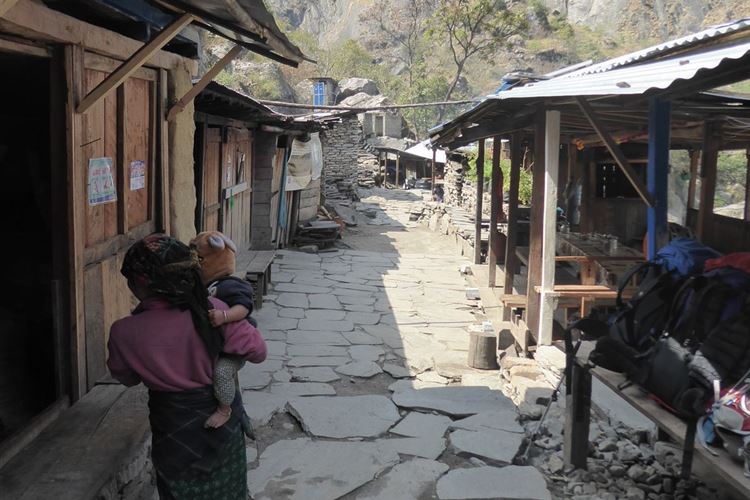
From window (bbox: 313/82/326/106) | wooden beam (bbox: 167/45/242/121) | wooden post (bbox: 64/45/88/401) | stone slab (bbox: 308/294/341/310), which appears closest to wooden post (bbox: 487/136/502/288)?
stone slab (bbox: 308/294/341/310)

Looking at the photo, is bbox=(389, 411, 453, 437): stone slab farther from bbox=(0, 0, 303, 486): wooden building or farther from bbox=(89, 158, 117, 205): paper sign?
bbox=(89, 158, 117, 205): paper sign

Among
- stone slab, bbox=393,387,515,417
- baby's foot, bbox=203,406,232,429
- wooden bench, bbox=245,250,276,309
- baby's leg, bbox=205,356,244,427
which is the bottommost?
stone slab, bbox=393,387,515,417

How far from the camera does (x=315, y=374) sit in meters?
6.67

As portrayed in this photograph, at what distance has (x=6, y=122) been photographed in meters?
4.51

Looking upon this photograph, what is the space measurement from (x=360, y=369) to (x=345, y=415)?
1.49 metres

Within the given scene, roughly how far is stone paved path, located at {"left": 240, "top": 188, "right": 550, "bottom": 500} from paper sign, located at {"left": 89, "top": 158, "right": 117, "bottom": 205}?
1980mm

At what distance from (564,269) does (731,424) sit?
8.86 m

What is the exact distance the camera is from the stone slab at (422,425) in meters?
5.05

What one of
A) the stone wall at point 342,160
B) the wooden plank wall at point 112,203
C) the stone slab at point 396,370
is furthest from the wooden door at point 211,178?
the stone wall at point 342,160

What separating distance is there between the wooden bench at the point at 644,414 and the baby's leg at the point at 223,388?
2.00 meters

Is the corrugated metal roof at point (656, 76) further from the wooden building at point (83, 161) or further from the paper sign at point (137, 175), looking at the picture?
the paper sign at point (137, 175)

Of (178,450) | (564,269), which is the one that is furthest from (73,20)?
(564,269)

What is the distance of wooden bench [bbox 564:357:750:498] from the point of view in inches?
106

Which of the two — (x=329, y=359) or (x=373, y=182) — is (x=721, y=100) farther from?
(x=373, y=182)
